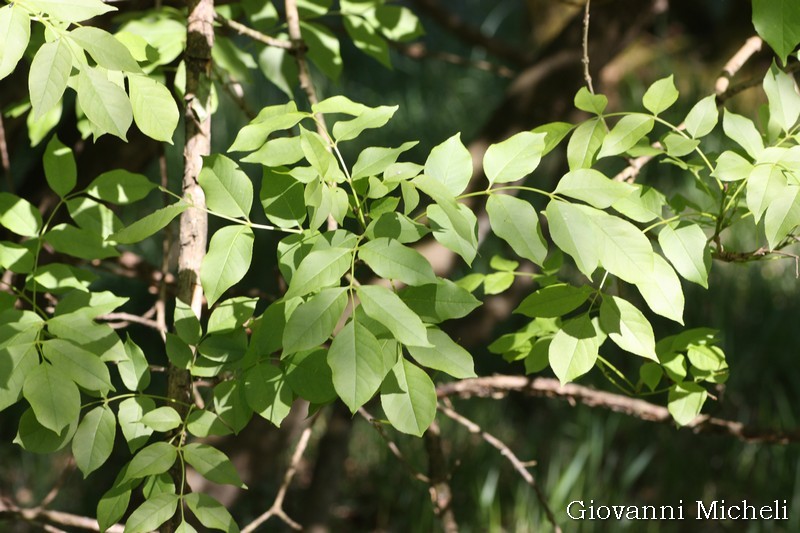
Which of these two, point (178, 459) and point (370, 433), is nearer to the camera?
point (178, 459)

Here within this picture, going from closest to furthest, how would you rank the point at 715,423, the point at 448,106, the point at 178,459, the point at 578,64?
the point at 178,459
the point at 715,423
the point at 578,64
the point at 448,106

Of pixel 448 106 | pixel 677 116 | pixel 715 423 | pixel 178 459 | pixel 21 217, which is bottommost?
pixel 448 106

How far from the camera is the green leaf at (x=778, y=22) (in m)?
0.68

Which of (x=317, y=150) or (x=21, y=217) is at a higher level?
(x=317, y=150)

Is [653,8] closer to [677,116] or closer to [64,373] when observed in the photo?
[677,116]

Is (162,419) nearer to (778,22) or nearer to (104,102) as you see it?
(104,102)

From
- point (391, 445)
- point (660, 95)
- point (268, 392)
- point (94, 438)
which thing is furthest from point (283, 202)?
point (391, 445)

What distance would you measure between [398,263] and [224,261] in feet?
0.53

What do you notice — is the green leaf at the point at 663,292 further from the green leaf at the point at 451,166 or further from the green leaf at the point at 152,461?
the green leaf at the point at 152,461

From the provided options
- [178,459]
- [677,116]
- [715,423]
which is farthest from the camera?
[677,116]

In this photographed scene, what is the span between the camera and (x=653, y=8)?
5.53 feet

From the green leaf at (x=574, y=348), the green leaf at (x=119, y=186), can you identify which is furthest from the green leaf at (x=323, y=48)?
the green leaf at (x=574, y=348)

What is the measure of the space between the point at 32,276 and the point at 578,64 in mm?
1203

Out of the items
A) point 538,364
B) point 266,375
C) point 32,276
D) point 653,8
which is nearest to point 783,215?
point 538,364
